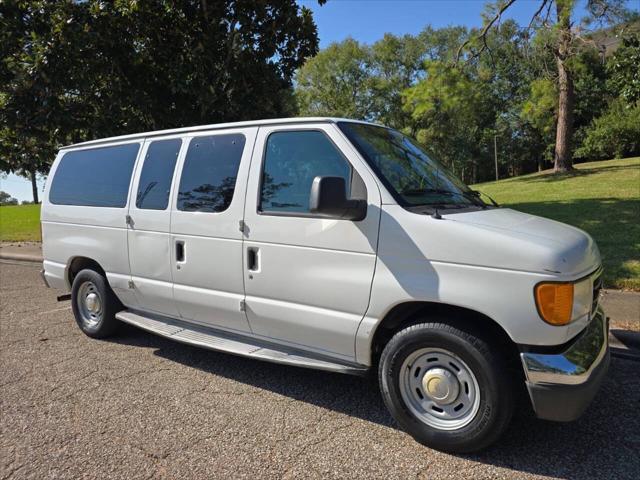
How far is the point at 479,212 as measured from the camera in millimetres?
3430

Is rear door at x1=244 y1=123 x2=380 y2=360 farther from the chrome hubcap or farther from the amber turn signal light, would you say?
the amber turn signal light

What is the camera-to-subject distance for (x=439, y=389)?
307cm

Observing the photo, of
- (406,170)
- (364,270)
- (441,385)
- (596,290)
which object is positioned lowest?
(441,385)

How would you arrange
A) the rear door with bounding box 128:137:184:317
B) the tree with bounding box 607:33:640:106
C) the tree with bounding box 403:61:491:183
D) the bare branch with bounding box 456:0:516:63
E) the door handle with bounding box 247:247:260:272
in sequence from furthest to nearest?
the tree with bounding box 403:61:491:183
the bare branch with bounding box 456:0:516:63
the tree with bounding box 607:33:640:106
the rear door with bounding box 128:137:184:317
the door handle with bounding box 247:247:260:272

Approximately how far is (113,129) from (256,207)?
718 centimetres

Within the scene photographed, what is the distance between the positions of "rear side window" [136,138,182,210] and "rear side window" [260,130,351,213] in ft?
3.73

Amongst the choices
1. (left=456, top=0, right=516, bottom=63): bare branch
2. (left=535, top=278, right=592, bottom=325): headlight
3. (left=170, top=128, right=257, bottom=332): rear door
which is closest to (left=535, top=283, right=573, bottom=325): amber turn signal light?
(left=535, top=278, right=592, bottom=325): headlight

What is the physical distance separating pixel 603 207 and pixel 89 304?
11196mm

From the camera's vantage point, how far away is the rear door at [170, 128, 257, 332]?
12.8ft

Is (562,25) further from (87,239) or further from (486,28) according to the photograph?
(87,239)

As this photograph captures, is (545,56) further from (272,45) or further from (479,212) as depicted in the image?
(479,212)

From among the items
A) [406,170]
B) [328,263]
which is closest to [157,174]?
[328,263]

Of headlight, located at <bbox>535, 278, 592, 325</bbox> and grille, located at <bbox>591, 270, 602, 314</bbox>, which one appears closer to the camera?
headlight, located at <bbox>535, 278, 592, 325</bbox>

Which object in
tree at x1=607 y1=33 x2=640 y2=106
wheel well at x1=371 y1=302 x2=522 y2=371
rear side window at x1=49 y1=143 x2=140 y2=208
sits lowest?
wheel well at x1=371 y1=302 x2=522 y2=371
